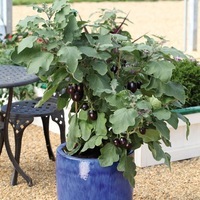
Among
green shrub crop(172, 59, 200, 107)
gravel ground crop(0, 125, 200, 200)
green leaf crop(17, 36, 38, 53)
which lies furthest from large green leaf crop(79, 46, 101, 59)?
green shrub crop(172, 59, 200, 107)

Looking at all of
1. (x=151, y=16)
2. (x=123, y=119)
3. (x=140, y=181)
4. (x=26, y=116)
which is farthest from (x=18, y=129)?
(x=151, y=16)

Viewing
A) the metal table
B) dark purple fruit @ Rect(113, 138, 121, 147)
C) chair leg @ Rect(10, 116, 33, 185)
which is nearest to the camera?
dark purple fruit @ Rect(113, 138, 121, 147)

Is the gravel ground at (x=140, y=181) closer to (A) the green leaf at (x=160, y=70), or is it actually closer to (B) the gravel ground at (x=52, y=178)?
(B) the gravel ground at (x=52, y=178)

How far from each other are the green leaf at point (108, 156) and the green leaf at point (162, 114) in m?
0.29

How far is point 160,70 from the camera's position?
12.6 ft

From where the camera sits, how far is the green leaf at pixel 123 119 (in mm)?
3701

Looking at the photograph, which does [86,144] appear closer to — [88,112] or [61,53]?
[88,112]

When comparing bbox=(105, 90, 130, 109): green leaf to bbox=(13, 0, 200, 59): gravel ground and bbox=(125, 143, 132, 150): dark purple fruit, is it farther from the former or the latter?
bbox=(13, 0, 200, 59): gravel ground

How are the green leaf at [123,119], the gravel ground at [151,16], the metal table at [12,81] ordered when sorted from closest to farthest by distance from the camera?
the green leaf at [123,119] < the metal table at [12,81] < the gravel ground at [151,16]

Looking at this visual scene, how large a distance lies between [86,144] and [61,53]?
0.53 meters

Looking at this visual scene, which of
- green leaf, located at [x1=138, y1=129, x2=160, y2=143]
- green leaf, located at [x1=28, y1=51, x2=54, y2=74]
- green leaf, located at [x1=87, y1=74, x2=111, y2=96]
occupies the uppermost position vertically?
green leaf, located at [x1=28, y1=51, x2=54, y2=74]

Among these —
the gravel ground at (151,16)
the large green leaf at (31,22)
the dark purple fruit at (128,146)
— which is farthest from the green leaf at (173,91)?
the gravel ground at (151,16)

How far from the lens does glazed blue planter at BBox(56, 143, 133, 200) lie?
13.1ft

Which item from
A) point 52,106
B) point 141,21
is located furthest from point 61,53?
point 141,21
